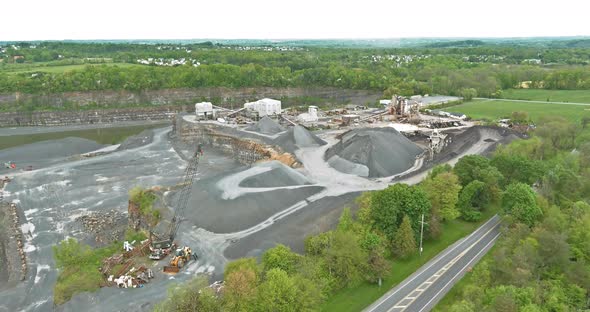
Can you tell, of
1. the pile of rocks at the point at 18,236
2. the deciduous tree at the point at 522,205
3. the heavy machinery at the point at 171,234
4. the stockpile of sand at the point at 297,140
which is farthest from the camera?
the stockpile of sand at the point at 297,140

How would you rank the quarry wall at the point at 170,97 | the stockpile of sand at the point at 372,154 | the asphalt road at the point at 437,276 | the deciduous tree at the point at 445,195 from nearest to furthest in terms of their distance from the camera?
the asphalt road at the point at 437,276, the deciduous tree at the point at 445,195, the stockpile of sand at the point at 372,154, the quarry wall at the point at 170,97

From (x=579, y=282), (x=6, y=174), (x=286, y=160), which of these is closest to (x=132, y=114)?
(x=6, y=174)

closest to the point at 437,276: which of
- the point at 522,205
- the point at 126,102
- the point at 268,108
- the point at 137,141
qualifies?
the point at 522,205

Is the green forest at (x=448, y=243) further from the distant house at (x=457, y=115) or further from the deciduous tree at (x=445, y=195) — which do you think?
the distant house at (x=457, y=115)

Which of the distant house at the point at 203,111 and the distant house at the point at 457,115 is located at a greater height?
the distant house at the point at 203,111

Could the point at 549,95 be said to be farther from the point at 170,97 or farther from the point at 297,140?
the point at 170,97

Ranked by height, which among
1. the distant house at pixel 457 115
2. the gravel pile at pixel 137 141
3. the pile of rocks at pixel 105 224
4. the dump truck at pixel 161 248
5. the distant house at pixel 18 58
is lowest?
the pile of rocks at pixel 105 224

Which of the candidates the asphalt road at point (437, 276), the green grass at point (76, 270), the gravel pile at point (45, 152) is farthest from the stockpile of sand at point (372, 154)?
the gravel pile at point (45, 152)

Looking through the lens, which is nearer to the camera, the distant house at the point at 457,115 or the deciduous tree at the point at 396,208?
the deciduous tree at the point at 396,208
